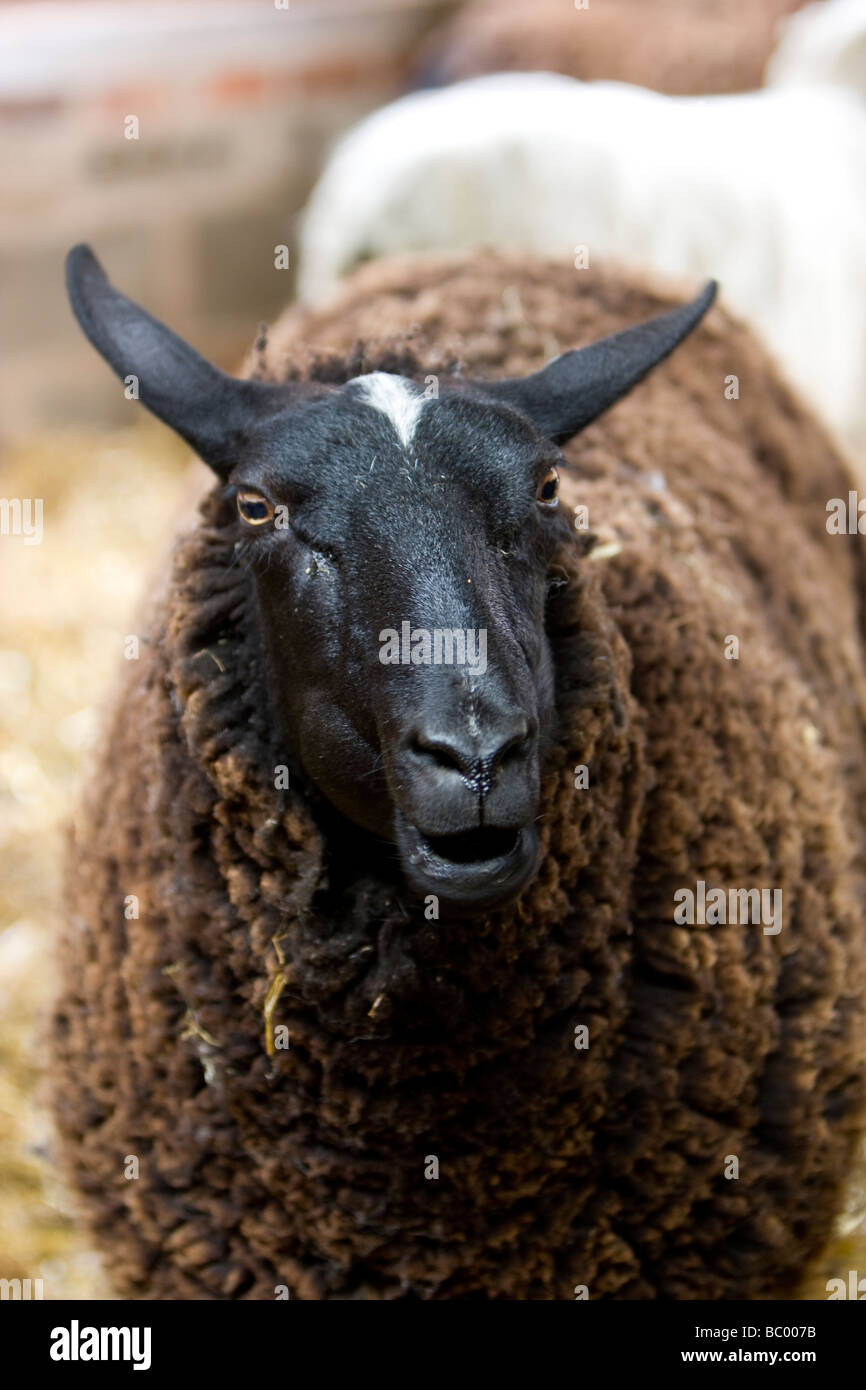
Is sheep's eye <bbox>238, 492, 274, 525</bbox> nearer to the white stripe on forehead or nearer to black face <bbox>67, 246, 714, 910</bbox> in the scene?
black face <bbox>67, 246, 714, 910</bbox>

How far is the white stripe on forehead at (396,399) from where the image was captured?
2.38m

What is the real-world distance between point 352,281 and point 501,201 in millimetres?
1434

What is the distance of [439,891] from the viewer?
2.15 m

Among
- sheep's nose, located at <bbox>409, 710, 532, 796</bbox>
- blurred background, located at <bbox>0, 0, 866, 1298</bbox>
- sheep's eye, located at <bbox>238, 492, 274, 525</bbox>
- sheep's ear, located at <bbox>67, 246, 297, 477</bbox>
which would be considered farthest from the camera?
blurred background, located at <bbox>0, 0, 866, 1298</bbox>

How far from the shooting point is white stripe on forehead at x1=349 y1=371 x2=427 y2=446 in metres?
2.38

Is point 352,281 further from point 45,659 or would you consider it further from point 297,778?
point 45,659

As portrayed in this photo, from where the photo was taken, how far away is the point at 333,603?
2.35m

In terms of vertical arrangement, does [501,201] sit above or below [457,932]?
above

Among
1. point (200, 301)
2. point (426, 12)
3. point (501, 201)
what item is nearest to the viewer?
point (501, 201)
